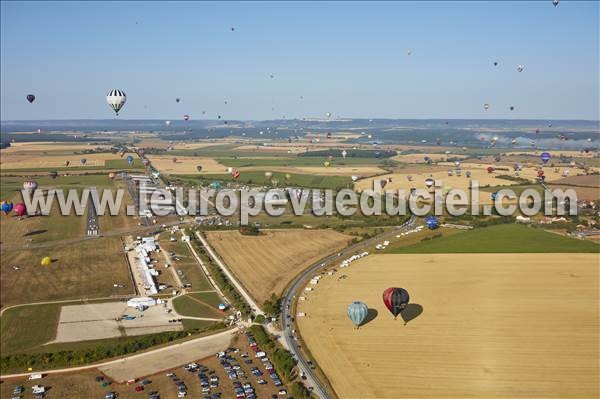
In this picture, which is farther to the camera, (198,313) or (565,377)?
(198,313)

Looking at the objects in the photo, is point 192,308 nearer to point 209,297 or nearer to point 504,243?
point 209,297

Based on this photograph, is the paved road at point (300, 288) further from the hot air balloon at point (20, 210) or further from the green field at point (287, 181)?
the hot air balloon at point (20, 210)

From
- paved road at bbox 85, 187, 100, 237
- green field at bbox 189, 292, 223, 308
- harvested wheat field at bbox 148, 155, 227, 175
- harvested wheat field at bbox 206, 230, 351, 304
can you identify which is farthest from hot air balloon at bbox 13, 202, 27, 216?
harvested wheat field at bbox 148, 155, 227, 175

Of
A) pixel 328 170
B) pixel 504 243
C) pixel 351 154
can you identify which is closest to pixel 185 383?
pixel 504 243

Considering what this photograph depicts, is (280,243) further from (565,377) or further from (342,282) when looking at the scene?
(565,377)

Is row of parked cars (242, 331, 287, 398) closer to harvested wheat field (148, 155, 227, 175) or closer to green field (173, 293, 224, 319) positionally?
green field (173, 293, 224, 319)

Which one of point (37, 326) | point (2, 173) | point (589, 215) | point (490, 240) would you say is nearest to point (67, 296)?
point (37, 326)

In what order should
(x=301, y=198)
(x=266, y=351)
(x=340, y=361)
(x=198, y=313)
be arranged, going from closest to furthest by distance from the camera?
(x=340, y=361), (x=266, y=351), (x=198, y=313), (x=301, y=198)
